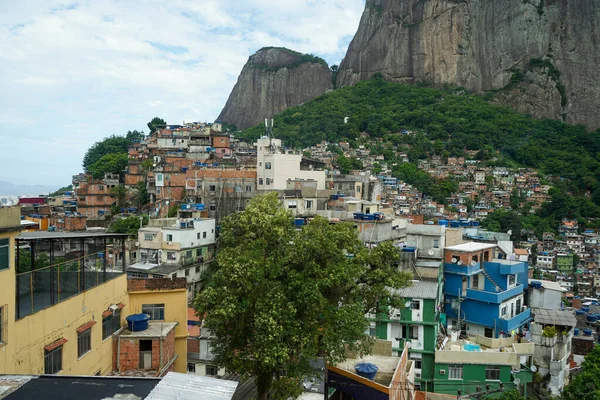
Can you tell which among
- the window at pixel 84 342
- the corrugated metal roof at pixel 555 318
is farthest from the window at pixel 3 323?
the corrugated metal roof at pixel 555 318

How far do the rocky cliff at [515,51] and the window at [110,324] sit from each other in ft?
320

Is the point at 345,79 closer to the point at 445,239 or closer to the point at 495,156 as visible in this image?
the point at 495,156

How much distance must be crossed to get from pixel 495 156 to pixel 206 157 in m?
53.5

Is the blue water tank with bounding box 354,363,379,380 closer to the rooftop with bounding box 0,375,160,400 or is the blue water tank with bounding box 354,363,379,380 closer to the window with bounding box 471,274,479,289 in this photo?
the rooftop with bounding box 0,375,160,400

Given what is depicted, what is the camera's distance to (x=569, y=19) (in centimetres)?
10106

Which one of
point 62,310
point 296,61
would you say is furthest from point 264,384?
point 296,61

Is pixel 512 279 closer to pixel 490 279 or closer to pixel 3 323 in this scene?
pixel 490 279

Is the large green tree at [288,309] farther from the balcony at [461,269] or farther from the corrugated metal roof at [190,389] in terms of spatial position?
the balcony at [461,269]

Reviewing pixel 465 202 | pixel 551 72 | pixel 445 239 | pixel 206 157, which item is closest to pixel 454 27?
pixel 551 72

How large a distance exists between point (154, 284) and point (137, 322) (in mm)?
1619

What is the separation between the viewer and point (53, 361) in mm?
9242

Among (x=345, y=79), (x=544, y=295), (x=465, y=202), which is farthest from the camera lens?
(x=345, y=79)

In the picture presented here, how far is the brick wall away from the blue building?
1372cm

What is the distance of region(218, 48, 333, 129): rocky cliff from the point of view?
112m
